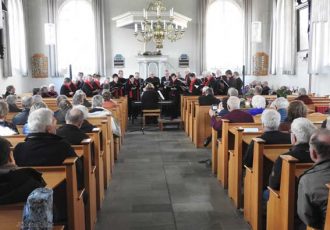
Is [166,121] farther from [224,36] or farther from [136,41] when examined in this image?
[224,36]

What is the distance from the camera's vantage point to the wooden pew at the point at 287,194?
139 inches

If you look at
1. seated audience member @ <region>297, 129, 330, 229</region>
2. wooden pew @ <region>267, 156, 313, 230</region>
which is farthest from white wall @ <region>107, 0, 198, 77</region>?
seated audience member @ <region>297, 129, 330, 229</region>

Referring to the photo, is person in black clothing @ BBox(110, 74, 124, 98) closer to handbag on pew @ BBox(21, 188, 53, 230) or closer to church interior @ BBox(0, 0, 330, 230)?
church interior @ BBox(0, 0, 330, 230)

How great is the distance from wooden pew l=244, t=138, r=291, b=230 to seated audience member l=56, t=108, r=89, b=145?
202 cm

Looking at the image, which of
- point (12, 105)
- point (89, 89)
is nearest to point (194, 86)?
point (89, 89)

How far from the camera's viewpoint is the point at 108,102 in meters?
9.37

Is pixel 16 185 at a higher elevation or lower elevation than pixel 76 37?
lower

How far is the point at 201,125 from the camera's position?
380 inches

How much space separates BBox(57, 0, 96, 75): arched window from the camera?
18.5 metres

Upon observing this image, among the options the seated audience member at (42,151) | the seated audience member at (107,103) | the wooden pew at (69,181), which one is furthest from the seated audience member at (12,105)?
the wooden pew at (69,181)

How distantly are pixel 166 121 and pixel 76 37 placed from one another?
826cm

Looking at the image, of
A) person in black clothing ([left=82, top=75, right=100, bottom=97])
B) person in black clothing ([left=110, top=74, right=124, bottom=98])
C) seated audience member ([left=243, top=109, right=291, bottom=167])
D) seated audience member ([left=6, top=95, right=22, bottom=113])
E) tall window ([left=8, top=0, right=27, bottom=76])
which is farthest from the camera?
tall window ([left=8, top=0, right=27, bottom=76])

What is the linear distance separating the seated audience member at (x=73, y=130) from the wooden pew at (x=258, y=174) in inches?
79.4

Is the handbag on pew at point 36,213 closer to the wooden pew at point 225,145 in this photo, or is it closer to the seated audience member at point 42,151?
the seated audience member at point 42,151
